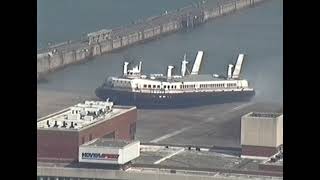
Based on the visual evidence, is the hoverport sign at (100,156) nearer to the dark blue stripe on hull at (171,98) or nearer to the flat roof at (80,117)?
the flat roof at (80,117)

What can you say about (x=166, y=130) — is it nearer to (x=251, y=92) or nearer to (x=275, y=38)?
(x=251, y=92)

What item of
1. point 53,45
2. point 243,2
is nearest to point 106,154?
point 53,45

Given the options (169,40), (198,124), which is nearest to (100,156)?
(198,124)

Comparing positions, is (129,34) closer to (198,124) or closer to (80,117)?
(198,124)

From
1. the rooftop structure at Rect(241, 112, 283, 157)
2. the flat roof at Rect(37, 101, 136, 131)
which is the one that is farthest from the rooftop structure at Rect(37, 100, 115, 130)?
the rooftop structure at Rect(241, 112, 283, 157)

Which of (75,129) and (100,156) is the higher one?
(75,129)

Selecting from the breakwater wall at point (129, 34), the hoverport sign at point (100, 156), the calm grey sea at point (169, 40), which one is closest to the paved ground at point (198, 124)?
the calm grey sea at point (169, 40)
